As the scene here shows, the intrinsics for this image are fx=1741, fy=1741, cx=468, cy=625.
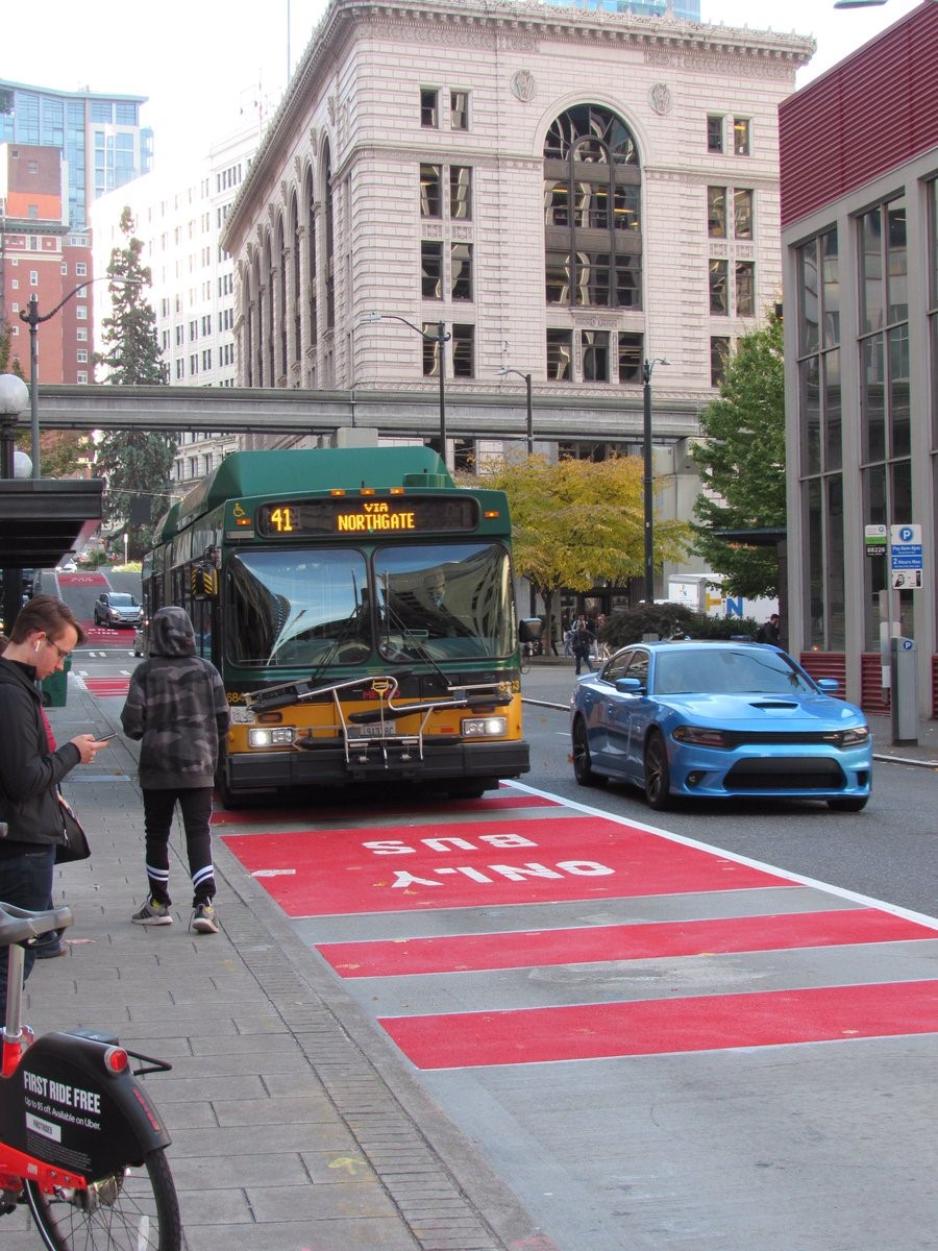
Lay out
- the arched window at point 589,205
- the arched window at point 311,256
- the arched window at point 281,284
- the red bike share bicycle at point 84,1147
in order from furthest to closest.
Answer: the arched window at point 281,284 < the arched window at point 311,256 < the arched window at point 589,205 < the red bike share bicycle at point 84,1147

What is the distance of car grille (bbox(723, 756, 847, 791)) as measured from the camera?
49.5ft

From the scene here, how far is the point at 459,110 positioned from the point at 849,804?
65321mm

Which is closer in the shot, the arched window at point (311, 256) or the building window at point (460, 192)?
the building window at point (460, 192)

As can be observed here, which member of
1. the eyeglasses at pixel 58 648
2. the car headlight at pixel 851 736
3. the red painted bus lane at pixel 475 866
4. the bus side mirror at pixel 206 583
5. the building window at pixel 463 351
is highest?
the building window at pixel 463 351

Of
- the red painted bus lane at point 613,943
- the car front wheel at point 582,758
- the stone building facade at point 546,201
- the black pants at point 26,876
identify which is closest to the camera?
the black pants at point 26,876

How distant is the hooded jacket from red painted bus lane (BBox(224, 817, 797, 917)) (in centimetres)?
147

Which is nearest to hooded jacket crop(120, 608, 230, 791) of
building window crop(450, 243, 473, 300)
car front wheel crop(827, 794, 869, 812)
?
car front wheel crop(827, 794, 869, 812)

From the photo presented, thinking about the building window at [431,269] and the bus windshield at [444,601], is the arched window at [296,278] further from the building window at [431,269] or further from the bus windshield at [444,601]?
the bus windshield at [444,601]

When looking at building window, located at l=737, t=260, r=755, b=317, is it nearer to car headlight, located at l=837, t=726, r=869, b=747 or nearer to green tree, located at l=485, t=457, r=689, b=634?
green tree, located at l=485, t=457, r=689, b=634

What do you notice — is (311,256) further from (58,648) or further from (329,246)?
(58,648)

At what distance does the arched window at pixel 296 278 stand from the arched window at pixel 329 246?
24.4 ft

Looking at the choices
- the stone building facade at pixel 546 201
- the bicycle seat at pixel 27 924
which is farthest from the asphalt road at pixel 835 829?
the stone building facade at pixel 546 201

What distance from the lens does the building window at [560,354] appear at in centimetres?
7847

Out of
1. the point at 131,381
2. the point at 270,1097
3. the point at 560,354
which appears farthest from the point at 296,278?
the point at 270,1097
